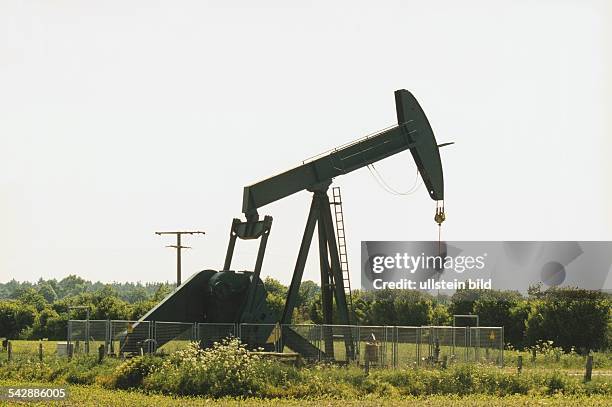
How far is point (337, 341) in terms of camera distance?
27.6 meters

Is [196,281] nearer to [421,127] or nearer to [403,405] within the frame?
[421,127]

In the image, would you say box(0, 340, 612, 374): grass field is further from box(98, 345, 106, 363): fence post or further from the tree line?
the tree line

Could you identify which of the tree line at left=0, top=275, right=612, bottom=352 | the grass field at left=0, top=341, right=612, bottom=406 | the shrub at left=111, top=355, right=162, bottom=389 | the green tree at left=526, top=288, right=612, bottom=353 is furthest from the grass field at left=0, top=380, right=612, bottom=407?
the green tree at left=526, top=288, right=612, bottom=353

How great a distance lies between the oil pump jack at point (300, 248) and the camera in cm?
2744

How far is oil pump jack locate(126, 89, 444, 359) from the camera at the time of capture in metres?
27.4

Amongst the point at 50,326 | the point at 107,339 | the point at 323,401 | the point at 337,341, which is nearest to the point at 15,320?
the point at 50,326

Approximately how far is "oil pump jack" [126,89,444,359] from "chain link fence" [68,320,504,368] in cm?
6

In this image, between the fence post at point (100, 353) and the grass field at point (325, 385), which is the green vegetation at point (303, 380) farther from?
the fence post at point (100, 353)

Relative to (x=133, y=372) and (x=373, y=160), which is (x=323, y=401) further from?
(x=373, y=160)

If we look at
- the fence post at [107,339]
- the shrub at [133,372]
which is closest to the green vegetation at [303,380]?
the shrub at [133,372]

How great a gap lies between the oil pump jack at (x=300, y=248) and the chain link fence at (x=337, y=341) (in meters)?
0.06

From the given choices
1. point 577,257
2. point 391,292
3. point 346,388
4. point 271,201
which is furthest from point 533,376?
point 391,292

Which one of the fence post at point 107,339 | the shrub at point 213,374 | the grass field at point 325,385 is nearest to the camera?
the grass field at point 325,385

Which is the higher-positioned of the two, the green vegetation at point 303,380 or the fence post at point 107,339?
the fence post at point 107,339
